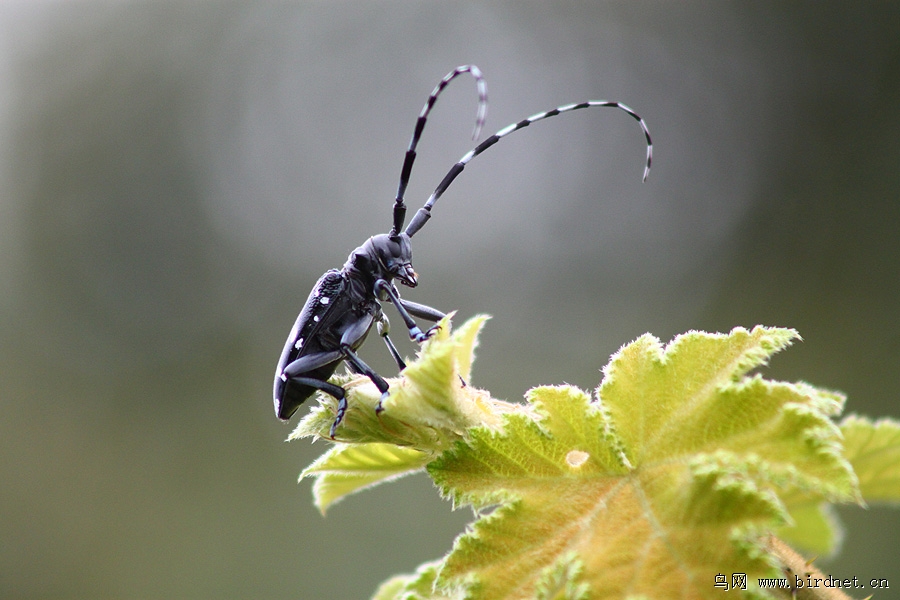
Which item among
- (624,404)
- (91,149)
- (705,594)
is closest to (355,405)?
(624,404)

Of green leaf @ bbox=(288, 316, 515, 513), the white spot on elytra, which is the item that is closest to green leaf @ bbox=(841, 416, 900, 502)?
the white spot on elytra

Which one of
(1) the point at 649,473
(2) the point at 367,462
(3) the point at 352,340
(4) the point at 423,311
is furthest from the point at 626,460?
(3) the point at 352,340

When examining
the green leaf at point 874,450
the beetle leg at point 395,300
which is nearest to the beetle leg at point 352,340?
the beetle leg at point 395,300

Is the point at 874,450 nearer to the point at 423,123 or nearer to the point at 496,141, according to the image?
the point at 496,141

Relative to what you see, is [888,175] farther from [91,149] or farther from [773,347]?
[91,149]

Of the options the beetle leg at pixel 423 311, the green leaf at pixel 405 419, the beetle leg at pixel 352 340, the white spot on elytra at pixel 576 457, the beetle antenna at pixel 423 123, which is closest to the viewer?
the green leaf at pixel 405 419

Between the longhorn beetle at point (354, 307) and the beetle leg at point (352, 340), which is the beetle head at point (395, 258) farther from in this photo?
the beetle leg at point (352, 340)

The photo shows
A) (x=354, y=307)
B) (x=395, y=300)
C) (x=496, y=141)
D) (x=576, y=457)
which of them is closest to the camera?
(x=576, y=457)
